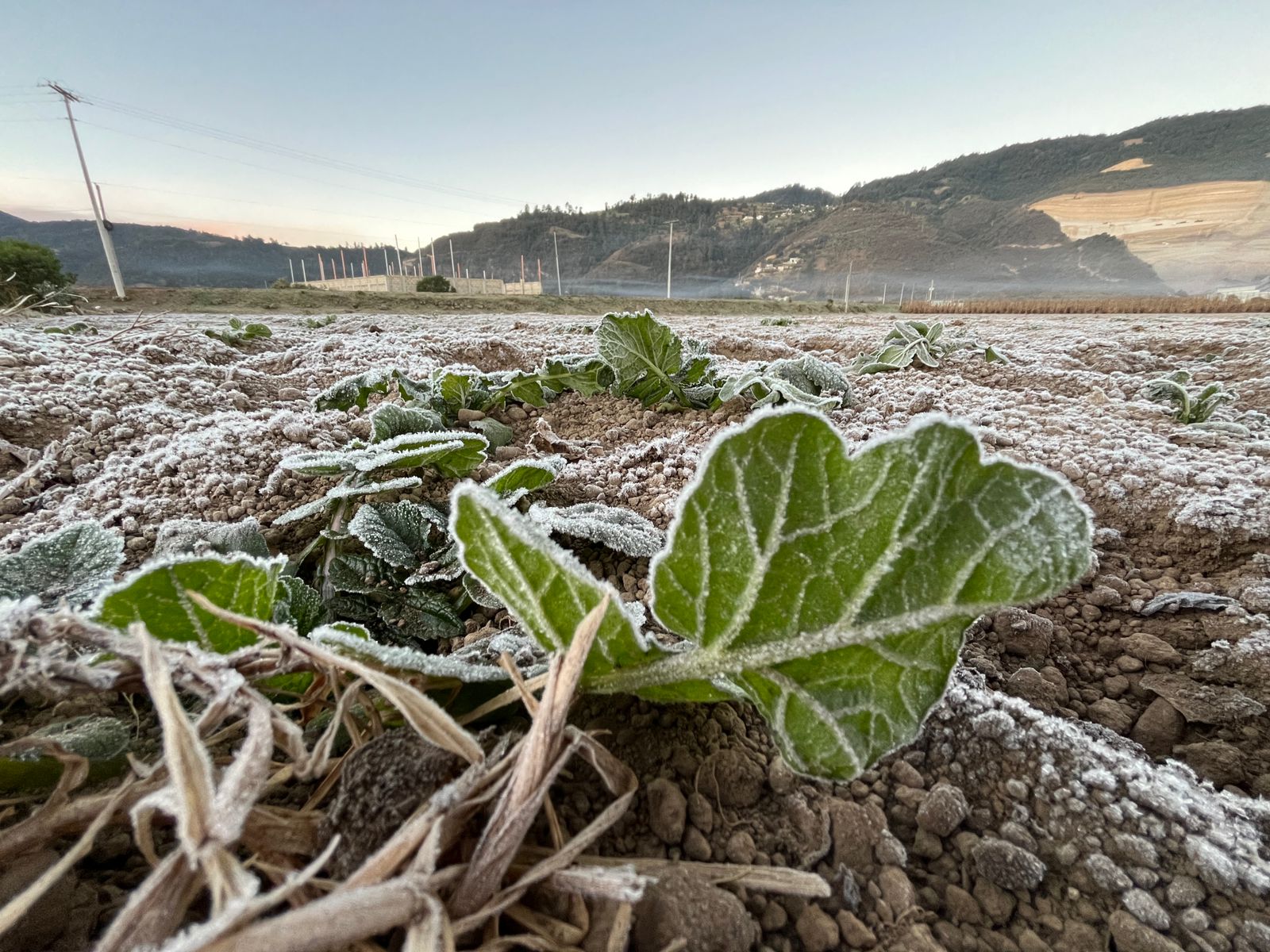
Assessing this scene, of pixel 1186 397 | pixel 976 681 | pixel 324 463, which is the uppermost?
pixel 324 463

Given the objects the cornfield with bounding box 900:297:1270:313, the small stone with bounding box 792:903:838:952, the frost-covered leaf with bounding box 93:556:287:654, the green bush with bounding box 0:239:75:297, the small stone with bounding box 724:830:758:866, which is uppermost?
the green bush with bounding box 0:239:75:297

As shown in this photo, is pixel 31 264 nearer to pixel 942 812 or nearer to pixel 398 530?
pixel 398 530

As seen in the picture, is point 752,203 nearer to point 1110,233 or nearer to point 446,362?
point 1110,233

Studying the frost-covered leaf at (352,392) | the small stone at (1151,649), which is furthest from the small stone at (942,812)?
the frost-covered leaf at (352,392)

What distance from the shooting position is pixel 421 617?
2.85 ft

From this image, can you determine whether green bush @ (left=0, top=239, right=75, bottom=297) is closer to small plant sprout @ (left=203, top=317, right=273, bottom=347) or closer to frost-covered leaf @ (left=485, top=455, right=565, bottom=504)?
small plant sprout @ (left=203, top=317, right=273, bottom=347)

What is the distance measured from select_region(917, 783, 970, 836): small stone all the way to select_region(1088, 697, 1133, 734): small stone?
0.39m

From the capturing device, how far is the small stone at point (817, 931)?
1.38 feet

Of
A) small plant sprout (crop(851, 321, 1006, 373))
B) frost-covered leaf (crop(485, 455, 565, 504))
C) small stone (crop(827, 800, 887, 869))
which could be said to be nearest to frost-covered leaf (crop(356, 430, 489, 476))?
frost-covered leaf (crop(485, 455, 565, 504))

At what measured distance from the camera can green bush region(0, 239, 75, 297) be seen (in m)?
12.6

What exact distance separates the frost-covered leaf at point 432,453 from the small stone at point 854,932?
0.89 meters

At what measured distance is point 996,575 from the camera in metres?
0.46

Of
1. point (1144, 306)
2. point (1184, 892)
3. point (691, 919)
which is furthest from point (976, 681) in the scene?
point (1144, 306)

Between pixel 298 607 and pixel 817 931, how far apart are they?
2.36 feet
